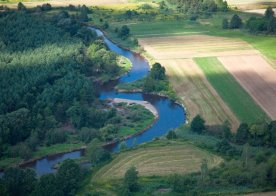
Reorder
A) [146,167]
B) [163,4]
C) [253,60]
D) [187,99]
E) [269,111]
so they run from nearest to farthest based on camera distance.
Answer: [146,167]
[269,111]
[187,99]
[253,60]
[163,4]

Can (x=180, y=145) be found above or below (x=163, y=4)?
below

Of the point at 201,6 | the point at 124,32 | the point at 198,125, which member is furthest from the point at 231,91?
the point at 201,6

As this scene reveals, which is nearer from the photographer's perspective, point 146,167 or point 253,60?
point 146,167

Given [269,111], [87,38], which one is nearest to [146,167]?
[269,111]

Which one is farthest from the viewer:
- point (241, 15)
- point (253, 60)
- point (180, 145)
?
point (241, 15)

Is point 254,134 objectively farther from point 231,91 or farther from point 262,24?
point 262,24

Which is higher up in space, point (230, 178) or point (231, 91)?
A: point (231, 91)

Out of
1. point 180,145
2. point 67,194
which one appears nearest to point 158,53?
point 180,145

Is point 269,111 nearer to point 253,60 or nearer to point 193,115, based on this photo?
point 193,115
